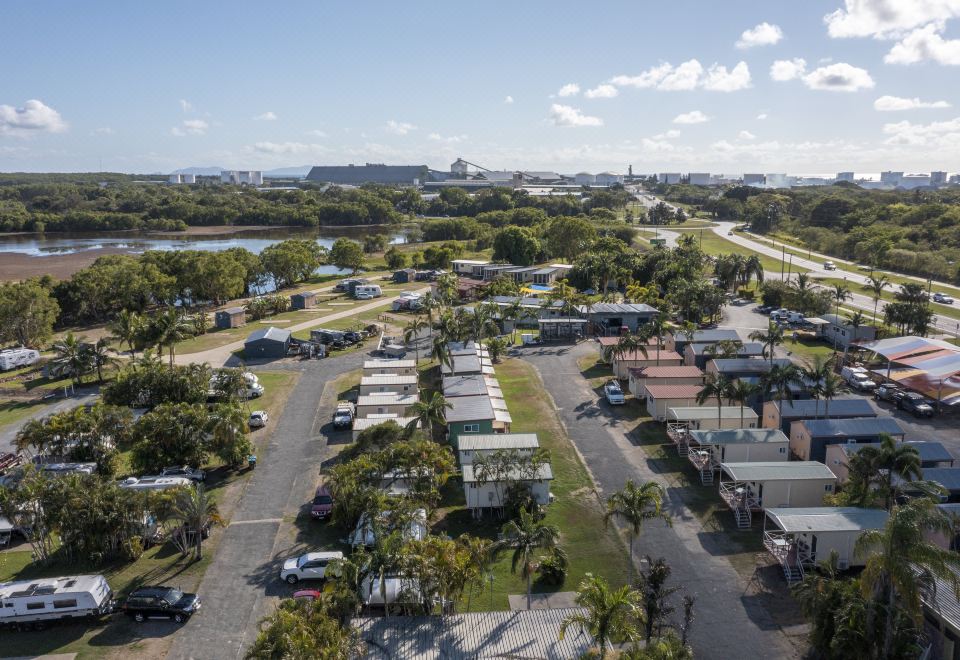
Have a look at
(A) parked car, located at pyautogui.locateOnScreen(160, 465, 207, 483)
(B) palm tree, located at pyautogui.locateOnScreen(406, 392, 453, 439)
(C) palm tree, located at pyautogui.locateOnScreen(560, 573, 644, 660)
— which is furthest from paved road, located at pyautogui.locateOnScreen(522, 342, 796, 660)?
(A) parked car, located at pyautogui.locateOnScreen(160, 465, 207, 483)

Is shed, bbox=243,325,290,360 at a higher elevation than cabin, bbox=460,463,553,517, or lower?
higher

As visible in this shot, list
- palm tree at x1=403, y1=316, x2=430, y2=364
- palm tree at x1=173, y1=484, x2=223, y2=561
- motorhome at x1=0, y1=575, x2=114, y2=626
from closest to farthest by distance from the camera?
motorhome at x1=0, y1=575, x2=114, y2=626 → palm tree at x1=173, y1=484, x2=223, y2=561 → palm tree at x1=403, y1=316, x2=430, y2=364

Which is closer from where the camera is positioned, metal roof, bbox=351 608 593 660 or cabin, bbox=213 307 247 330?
metal roof, bbox=351 608 593 660

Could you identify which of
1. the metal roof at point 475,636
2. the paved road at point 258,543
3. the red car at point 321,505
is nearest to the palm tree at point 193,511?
the paved road at point 258,543

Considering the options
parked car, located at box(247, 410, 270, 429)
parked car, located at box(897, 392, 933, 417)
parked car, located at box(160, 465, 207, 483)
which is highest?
parked car, located at box(897, 392, 933, 417)

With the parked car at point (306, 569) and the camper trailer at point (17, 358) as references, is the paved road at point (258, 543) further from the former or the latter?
the camper trailer at point (17, 358)

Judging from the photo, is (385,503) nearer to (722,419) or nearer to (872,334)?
(722,419)

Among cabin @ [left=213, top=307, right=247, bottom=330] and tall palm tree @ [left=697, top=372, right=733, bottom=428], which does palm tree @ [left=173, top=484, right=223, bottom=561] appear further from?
cabin @ [left=213, top=307, right=247, bottom=330]

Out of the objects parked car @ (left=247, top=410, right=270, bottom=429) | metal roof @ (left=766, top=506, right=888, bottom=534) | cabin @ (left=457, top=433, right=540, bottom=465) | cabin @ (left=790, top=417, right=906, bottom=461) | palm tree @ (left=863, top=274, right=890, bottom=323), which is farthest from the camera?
palm tree @ (left=863, top=274, right=890, bottom=323)
